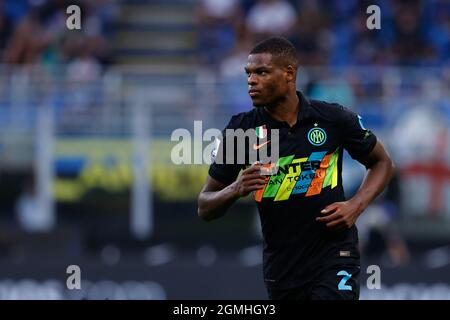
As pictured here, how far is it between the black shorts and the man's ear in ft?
3.80

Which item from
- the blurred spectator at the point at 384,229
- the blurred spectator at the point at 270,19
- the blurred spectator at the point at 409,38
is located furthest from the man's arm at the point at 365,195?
the blurred spectator at the point at 270,19

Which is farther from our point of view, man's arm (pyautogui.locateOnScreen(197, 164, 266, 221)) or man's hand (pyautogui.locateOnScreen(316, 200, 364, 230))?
man's hand (pyautogui.locateOnScreen(316, 200, 364, 230))

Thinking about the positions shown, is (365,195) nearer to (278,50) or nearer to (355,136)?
(355,136)

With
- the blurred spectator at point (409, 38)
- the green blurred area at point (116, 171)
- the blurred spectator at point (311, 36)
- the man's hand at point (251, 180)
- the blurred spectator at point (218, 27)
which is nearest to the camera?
the man's hand at point (251, 180)

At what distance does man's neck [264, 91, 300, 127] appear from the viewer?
6.85 m

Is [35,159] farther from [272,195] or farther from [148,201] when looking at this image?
[272,195]

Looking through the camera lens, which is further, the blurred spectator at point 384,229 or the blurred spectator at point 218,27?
the blurred spectator at point 218,27

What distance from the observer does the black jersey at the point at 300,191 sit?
6.76 meters

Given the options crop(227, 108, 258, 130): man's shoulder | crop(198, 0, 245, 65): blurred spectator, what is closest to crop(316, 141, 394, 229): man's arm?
crop(227, 108, 258, 130): man's shoulder

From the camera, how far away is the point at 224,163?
22.3 ft

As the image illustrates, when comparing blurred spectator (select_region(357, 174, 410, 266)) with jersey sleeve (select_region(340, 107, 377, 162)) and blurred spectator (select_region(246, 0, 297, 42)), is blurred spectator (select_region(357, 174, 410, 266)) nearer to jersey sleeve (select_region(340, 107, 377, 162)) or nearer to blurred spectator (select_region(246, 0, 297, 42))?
blurred spectator (select_region(246, 0, 297, 42))

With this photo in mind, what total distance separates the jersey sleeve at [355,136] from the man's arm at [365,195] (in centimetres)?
6

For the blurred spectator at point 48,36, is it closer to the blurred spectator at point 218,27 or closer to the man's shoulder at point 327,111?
the blurred spectator at point 218,27

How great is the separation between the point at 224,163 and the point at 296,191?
48 cm
